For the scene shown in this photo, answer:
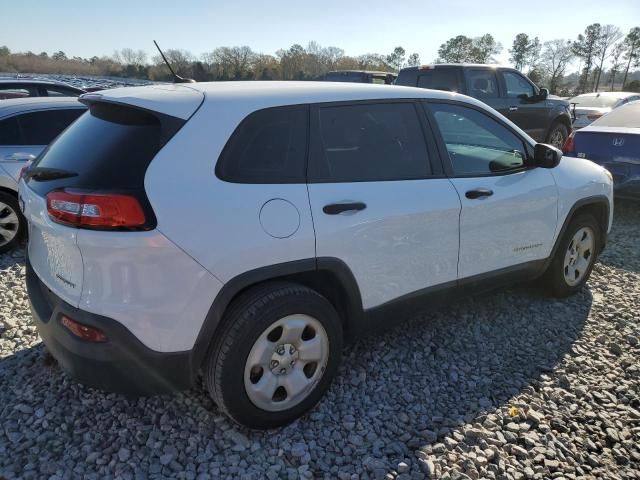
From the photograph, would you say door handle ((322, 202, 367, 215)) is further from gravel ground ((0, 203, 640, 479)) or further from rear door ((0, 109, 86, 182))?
rear door ((0, 109, 86, 182))

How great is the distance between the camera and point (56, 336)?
2305 mm

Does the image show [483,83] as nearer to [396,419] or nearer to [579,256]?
[579,256]

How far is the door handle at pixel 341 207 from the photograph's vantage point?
2504 millimetres

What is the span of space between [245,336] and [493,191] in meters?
1.94

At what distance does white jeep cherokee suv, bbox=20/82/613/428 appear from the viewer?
6.93 ft

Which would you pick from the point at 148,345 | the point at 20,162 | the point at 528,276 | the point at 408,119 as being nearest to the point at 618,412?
A: the point at 528,276

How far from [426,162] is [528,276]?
4.66 ft

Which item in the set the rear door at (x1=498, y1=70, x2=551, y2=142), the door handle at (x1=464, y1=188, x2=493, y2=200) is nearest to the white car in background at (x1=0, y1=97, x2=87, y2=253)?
the door handle at (x1=464, y1=188, x2=493, y2=200)

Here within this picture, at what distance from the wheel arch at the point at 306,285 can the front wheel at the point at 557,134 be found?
8882 mm

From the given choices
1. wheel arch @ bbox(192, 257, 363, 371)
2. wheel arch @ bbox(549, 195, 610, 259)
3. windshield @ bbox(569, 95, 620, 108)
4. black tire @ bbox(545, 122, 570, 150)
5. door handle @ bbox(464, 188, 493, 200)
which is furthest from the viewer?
windshield @ bbox(569, 95, 620, 108)

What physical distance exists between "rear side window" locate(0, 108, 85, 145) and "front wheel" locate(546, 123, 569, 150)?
876 cm

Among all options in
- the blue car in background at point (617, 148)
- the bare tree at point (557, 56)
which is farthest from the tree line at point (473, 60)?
the blue car in background at point (617, 148)

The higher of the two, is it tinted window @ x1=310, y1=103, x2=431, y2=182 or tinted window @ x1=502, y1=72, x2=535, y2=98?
tinted window @ x1=310, y1=103, x2=431, y2=182

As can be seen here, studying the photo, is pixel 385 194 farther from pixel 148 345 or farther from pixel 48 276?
pixel 48 276
